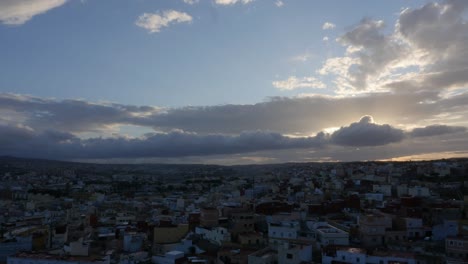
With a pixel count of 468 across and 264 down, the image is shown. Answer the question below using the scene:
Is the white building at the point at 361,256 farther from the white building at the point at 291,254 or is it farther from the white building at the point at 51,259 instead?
the white building at the point at 51,259

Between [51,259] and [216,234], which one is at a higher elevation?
[216,234]

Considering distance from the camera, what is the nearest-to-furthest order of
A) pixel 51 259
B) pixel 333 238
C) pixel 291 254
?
pixel 291 254, pixel 51 259, pixel 333 238

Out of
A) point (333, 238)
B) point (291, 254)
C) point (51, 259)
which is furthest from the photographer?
point (333, 238)

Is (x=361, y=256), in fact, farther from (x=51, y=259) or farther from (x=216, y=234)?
(x=51, y=259)

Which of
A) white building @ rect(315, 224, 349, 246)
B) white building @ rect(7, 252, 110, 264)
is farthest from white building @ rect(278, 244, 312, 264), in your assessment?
white building @ rect(7, 252, 110, 264)

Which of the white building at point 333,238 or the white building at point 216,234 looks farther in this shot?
the white building at point 216,234

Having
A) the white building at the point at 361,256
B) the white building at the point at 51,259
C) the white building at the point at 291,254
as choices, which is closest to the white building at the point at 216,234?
the white building at the point at 291,254

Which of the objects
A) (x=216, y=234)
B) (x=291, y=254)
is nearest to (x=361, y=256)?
(x=291, y=254)

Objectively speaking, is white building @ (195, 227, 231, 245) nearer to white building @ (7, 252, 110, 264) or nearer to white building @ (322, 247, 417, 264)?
white building @ (322, 247, 417, 264)

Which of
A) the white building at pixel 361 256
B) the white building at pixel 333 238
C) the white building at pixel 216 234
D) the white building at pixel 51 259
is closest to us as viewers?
the white building at pixel 361 256

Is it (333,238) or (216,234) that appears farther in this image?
(216,234)

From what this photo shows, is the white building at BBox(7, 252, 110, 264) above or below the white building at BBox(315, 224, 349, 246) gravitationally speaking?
below

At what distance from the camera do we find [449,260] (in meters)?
23.5

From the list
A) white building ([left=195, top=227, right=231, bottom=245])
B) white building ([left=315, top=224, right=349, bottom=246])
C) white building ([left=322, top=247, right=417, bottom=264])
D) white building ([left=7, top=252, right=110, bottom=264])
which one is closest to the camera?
white building ([left=322, top=247, right=417, bottom=264])
